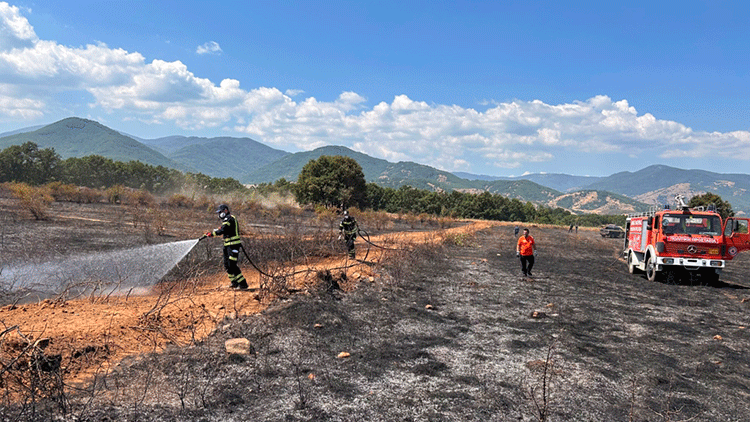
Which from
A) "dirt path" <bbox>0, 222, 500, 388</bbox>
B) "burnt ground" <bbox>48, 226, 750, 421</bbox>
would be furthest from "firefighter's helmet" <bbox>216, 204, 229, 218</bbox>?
"burnt ground" <bbox>48, 226, 750, 421</bbox>

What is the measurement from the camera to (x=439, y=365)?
21.2 ft

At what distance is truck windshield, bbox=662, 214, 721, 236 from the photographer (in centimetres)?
1439

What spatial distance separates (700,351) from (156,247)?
15723 millimetres

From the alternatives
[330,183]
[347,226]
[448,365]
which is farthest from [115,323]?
[330,183]

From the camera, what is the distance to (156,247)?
51.5 feet

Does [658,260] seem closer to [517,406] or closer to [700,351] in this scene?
[700,351]

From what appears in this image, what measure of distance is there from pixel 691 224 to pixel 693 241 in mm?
799

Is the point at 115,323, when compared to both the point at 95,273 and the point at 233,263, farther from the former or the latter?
the point at 95,273

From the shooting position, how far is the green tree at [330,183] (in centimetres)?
5294


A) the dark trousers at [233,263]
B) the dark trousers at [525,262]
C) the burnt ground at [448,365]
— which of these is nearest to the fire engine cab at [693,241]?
the burnt ground at [448,365]

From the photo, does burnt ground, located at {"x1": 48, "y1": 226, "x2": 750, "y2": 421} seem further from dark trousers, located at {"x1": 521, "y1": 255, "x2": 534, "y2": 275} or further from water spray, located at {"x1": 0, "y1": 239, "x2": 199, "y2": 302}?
water spray, located at {"x1": 0, "y1": 239, "x2": 199, "y2": 302}

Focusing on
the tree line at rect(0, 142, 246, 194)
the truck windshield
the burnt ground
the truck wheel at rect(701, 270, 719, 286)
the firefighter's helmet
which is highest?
the tree line at rect(0, 142, 246, 194)

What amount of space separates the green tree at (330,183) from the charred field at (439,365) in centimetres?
4160

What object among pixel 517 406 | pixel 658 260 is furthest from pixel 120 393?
pixel 658 260
